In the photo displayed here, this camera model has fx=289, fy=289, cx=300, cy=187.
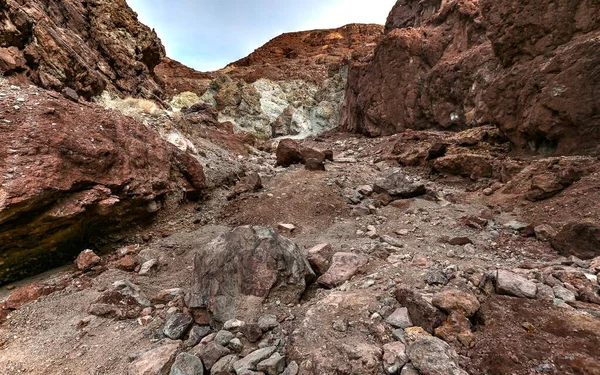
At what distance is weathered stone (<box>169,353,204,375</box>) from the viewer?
288cm

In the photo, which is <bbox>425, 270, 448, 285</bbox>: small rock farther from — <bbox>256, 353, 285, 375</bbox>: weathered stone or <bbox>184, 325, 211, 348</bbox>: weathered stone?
<bbox>184, 325, 211, 348</bbox>: weathered stone

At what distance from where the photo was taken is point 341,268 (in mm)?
4582

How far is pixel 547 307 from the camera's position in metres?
3.01

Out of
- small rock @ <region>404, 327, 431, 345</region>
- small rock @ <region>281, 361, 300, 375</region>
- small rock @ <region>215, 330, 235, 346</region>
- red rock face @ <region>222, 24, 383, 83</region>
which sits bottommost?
small rock @ <region>281, 361, 300, 375</region>

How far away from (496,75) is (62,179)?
14664mm

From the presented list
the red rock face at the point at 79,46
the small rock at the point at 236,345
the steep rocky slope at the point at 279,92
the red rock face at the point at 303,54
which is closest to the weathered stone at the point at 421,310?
the small rock at the point at 236,345

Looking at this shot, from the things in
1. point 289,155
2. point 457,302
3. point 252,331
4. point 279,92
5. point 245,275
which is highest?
point 279,92

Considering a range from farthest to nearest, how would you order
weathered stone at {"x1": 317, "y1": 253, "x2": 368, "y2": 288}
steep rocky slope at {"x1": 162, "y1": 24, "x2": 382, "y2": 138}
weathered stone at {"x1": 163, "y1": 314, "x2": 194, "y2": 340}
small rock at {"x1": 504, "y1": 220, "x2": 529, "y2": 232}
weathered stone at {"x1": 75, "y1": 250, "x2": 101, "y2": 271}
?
steep rocky slope at {"x1": 162, "y1": 24, "x2": 382, "y2": 138}, small rock at {"x1": 504, "y1": 220, "x2": 529, "y2": 232}, weathered stone at {"x1": 75, "y1": 250, "x2": 101, "y2": 271}, weathered stone at {"x1": 317, "y1": 253, "x2": 368, "y2": 288}, weathered stone at {"x1": 163, "y1": 314, "x2": 194, "y2": 340}

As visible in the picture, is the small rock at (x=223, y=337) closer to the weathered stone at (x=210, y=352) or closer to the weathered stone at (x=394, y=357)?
the weathered stone at (x=210, y=352)

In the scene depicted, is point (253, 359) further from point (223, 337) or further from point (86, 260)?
point (86, 260)

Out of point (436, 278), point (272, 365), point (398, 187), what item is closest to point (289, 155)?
point (398, 187)

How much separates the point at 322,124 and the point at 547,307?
26.7 meters

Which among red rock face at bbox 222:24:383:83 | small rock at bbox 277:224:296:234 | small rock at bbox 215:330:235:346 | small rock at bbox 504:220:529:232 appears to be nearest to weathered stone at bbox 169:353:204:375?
small rock at bbox 215:330:235:346

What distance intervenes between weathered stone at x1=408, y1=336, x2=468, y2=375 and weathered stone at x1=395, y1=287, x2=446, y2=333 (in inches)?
10.4
